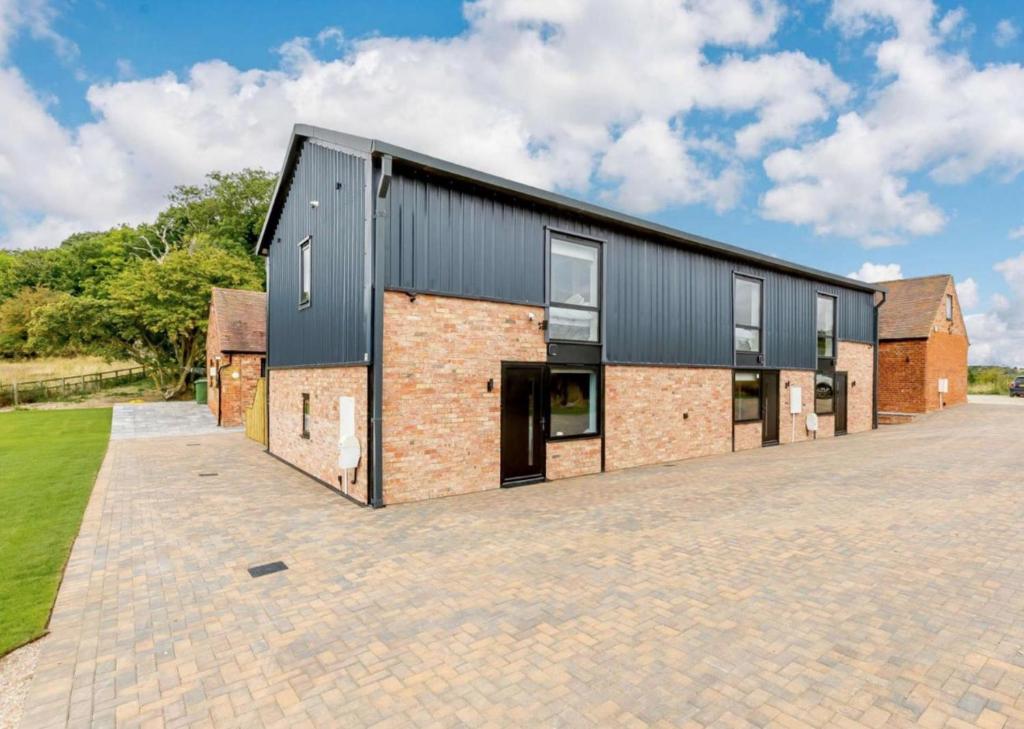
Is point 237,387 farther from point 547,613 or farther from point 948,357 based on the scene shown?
point 948,357

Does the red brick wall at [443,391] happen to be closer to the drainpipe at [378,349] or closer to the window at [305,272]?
the drainpipe at [378,349]

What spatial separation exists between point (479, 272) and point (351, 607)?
558 cm

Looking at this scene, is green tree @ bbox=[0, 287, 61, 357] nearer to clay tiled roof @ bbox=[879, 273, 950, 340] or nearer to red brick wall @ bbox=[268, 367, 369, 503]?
red brick wall @ bbox=[268, 367, 369, 503]

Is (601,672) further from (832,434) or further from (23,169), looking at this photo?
(23,169)

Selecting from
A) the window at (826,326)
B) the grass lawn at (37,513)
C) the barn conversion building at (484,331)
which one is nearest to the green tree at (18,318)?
the grass lawn at (37,513)

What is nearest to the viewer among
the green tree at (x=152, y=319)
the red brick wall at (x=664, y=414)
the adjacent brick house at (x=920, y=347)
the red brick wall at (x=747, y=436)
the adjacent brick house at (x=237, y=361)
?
the red brick wall at (x=664, y=414)

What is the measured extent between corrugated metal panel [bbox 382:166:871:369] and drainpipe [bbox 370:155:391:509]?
0.58 ft

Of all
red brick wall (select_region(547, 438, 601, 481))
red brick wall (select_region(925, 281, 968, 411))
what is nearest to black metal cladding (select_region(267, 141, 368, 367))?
red brick wall (select_region(547, 438, 601, 481))

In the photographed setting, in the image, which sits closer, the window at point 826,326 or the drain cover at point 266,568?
the drain cover at point 266,568

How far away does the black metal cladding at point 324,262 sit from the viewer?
311 inches

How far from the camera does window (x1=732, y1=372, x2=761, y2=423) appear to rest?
42.7ft

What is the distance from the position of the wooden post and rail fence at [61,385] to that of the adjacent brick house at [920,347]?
134 ft

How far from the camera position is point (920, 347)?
805 inches

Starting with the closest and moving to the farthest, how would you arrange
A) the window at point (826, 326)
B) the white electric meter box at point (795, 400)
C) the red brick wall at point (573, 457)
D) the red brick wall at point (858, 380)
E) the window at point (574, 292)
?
the red brick wall at point (573, 457) < the window at point (574, 292) < the white electric meter box at point (795, 400) < the window at point (826, 326) < the red brick wall at point (858, 380)
